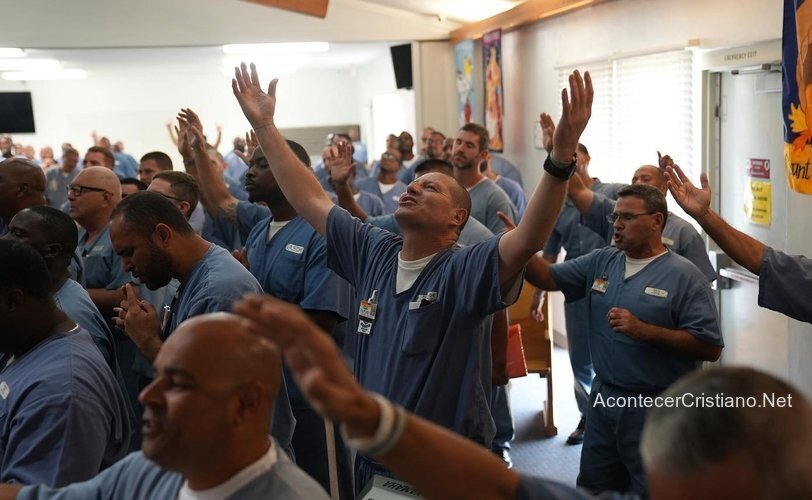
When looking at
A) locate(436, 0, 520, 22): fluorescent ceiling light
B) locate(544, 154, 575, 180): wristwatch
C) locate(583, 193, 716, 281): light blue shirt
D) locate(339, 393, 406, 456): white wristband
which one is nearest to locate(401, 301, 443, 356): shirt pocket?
locate(544, 154, 575, 180): wristwatch

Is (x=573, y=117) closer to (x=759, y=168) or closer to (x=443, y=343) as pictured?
(x=443, y=343)

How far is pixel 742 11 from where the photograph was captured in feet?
15.4

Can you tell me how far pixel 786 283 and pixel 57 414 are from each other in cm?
224

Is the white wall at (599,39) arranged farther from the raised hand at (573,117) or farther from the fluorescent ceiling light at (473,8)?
the raised hand at (573,117)

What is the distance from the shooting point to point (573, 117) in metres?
2.30

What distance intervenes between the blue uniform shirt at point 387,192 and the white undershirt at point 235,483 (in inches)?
247

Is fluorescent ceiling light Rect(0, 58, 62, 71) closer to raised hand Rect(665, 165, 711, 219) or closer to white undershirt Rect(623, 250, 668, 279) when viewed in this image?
white undershirt Rect(623, 250, 668, 279)

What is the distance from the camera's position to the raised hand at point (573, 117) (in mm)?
2291

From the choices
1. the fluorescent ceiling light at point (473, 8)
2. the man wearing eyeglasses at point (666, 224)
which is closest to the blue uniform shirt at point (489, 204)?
the man wearing eyeglasses at point (666, 224)

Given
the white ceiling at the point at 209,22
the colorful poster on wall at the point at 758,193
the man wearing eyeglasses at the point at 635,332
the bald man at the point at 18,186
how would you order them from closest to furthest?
the man wearing eyeglasses at the point at 635,332
the bald man at the point at 18,186
the colorful poster on wall at the point at 758,193
the white ceiling at the point at 209,22

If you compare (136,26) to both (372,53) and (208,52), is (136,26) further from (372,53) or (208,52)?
(372,53)

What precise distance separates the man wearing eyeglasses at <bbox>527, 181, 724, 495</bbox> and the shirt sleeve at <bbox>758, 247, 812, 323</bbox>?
1.49 ft

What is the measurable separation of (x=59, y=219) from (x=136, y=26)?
7485 mm

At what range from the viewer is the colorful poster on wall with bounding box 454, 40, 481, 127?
1016 cm
